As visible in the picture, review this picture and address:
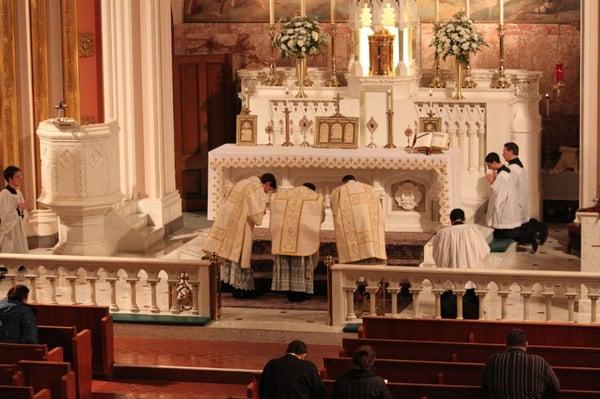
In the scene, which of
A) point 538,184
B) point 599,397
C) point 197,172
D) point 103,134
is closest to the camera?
point 599,397

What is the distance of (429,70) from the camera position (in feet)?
72.9

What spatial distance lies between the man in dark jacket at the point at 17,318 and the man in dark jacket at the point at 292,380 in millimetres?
2628

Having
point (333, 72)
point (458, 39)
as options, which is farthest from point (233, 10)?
point (458, 39)

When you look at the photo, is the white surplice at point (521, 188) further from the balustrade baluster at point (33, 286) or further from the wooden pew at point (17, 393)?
the wooden pew at point (17, 393)

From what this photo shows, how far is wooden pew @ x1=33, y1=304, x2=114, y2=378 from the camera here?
1391 centimetres

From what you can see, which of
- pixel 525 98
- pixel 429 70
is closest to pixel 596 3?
pixel 525 98

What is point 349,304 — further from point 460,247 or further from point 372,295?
point 460,247

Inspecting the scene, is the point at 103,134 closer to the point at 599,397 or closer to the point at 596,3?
the point at 596,3

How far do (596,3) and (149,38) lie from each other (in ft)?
18.7

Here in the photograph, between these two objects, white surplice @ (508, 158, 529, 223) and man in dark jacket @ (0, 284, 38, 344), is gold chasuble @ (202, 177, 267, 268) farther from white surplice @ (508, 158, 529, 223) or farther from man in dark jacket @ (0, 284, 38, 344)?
white surplice @ (508, 158, 529, 223)

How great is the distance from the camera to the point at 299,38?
20.9 meters

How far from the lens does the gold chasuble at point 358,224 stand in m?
15.8

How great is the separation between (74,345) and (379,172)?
5.88 m

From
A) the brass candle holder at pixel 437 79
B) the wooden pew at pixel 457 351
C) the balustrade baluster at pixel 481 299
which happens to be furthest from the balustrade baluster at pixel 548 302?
Result: the brass candle holder at pixel 437 79
